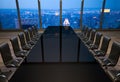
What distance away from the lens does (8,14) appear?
870 cm

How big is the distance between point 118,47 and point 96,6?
242 inches

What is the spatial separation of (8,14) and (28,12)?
1.17 metres

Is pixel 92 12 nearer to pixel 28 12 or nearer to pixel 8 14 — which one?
pixel 28 12

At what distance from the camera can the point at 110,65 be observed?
2.51 m

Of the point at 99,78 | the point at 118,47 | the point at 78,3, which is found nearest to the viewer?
the point at 99,78

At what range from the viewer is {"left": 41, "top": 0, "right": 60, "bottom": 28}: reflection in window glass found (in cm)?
826

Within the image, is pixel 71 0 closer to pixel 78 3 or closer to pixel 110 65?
pixel 78 3

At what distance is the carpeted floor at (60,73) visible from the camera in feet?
5.66

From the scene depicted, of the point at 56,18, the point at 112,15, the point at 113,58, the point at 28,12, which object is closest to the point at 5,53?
the point at 113,58

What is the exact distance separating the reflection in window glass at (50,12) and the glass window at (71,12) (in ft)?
1.17

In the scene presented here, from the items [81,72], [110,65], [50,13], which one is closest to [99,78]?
[81,72]

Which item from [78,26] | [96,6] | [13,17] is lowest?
[78,26]

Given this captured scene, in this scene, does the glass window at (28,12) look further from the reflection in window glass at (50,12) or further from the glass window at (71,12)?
the glass window at (71,12)

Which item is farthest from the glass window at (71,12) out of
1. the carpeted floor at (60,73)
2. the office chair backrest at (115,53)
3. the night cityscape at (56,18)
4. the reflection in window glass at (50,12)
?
the carpeted floor at (60,73)
